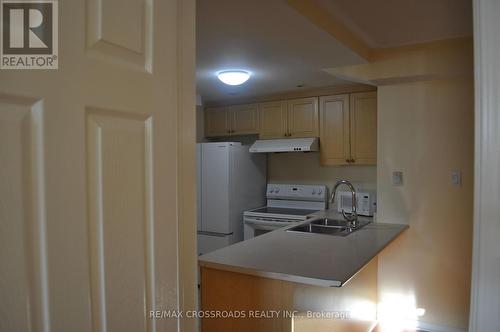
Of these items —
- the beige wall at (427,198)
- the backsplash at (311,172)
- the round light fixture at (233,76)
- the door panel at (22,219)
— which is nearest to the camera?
the door panel at (22,219)

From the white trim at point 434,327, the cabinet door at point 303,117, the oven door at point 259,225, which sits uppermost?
the cabinet door at point 303,117

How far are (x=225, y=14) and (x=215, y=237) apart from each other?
264 cm

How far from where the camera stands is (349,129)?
3.62 meters

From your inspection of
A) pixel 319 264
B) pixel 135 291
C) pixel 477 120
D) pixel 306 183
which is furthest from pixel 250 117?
pixel 135 291

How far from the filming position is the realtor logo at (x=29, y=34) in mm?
575

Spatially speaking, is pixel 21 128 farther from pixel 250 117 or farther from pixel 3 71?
pixel 250 117

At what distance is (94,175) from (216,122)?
3865 millimetres

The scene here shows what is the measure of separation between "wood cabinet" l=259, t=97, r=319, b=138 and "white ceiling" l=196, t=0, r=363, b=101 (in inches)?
17.5

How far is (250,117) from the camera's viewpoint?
4250 millimetres

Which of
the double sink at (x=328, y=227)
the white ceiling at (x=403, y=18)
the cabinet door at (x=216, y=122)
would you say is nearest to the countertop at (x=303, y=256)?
the double sink at (x=328, y=227)

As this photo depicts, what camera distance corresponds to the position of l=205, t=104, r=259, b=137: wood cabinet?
167 inches

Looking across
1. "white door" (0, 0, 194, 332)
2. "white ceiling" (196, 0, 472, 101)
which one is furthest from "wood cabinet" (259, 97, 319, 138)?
"white door" (0, 0, 194, 332)

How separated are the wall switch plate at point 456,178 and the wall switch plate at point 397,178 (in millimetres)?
374

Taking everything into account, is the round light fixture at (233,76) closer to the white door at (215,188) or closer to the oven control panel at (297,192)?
the white door at (215,188)
